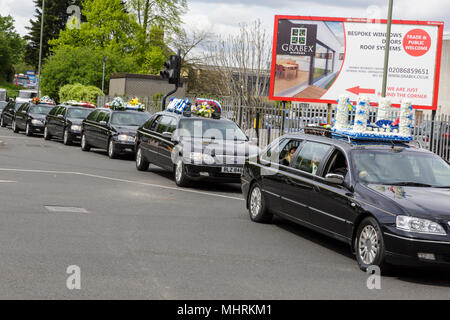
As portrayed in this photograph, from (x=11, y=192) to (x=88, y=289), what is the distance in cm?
695

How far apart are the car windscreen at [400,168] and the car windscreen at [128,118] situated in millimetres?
14797

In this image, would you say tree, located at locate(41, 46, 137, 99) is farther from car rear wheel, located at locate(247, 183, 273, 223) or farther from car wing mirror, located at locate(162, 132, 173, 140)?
car rear wheel, located at locate(247, 183, 273, 223)

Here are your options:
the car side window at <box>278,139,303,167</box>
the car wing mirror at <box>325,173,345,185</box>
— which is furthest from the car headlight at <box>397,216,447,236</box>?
the car side window at <box>278,139,303,167</box>

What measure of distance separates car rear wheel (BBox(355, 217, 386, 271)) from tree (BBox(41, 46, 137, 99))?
4519cm

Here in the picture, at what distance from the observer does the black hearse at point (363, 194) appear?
7230 mm

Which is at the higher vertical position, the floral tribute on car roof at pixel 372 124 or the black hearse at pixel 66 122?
the floral tribute on car roof at pixel 372 124

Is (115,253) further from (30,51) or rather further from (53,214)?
(30,51)

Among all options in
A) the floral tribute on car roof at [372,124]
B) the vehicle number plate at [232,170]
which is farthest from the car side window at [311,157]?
the vehicle number plate at [232,170]

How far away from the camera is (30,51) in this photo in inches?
3666

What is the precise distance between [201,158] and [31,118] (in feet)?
65.5

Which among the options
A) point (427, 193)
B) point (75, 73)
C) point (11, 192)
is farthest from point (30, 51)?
point (427, 193)

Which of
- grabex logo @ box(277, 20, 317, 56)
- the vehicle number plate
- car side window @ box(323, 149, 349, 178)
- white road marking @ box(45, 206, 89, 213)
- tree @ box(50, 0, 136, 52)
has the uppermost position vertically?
tree @ box(50, 0, 136, 52)

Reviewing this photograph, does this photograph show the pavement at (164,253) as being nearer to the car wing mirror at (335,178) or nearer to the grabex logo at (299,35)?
the car wing mirror at (335,178)

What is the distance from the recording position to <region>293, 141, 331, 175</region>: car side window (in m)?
9.34
